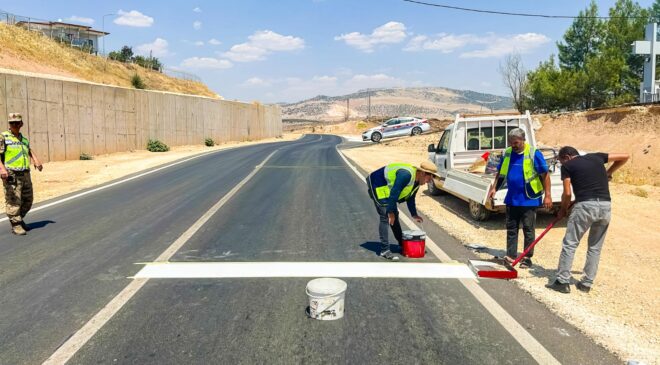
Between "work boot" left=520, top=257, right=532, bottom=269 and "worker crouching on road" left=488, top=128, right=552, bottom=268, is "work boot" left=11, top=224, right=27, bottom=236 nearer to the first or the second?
"worker crouching on road" left=488, top=128, right=552, bottom=268

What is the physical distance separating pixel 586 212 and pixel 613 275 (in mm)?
1281

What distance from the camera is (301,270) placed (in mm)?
5789

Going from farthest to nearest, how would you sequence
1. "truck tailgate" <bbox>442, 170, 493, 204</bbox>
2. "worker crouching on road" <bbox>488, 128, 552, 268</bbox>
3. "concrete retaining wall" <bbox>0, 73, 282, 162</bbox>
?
"concrete retaining wall" <bbox>0, 73, 282, 162</bbox> → "truck tailgate" <bbox>442, 170, 493, 204</bbox> → "worker crouching on road" <bbox>488, 128, 552, 268</bbox>

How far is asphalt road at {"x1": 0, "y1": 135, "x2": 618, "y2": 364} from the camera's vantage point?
12.3ft

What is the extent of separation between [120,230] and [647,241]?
8713 millimetres

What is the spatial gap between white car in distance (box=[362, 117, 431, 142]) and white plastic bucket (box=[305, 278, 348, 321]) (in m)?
37.8

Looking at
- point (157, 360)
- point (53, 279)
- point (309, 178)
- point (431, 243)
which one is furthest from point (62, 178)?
point (157, 360)

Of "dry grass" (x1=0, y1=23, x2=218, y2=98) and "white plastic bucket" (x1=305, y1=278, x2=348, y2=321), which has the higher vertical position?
"dry grass" (x1=0, y1=23, x2=218, y2=98)

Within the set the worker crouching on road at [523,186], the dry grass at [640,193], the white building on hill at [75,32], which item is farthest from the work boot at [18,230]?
the white building on hill at [75,32]

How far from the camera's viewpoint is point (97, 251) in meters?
6.70

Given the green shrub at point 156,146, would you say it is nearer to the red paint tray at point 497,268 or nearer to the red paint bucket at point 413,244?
the red paint bucket at point 413,244

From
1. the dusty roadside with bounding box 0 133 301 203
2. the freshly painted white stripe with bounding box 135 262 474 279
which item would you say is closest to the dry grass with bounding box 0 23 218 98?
the dusty roadside with bounding box 0 133 301 203

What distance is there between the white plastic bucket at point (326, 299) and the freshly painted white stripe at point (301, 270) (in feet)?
3.76

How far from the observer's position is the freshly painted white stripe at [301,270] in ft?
18.4
